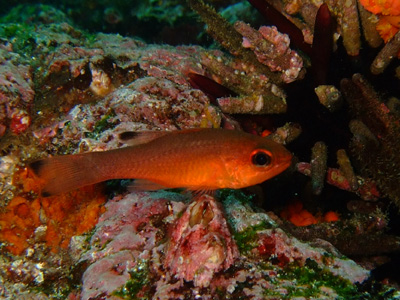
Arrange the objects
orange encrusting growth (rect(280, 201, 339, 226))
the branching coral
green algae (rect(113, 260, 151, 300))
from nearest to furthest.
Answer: green algae (rect(113, 260, 151, 300)) → the branching coral → orange encrusting growth (rect(280, 201, 339, 226))

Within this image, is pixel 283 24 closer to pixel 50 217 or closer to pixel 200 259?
pixel 200 259

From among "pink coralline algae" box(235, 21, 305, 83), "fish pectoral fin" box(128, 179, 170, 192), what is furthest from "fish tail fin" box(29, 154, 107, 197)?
"pink coralline algae" box(235, 21, 305, 83)

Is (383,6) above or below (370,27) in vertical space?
above

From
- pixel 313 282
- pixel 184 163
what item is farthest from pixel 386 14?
pixel 313 282

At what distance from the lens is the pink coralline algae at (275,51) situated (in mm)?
3756

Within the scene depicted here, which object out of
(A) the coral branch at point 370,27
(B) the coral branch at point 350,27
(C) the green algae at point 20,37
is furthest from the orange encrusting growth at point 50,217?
(A) the coral branch at point 370,27

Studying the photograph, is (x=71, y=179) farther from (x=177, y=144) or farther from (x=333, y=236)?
(x=333, y=236)

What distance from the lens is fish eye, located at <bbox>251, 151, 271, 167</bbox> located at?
2.53m

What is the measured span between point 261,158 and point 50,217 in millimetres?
2510

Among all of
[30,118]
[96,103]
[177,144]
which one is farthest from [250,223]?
[30,118]

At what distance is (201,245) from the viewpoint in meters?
2.28

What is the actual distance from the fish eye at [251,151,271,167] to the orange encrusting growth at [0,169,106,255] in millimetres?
1853

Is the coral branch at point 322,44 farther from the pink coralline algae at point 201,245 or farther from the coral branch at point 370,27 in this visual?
the pink coralline algae at point 201,245

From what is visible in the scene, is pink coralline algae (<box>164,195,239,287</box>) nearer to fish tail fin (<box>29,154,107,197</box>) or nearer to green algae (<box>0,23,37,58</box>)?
fish tail fin (<box>29,154,107,197</box>)
